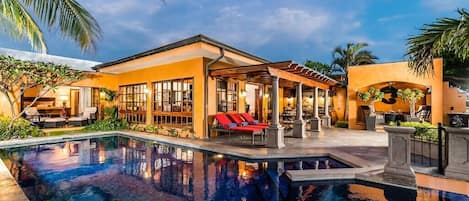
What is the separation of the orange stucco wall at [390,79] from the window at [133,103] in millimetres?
11530

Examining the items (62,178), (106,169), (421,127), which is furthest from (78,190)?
(421,127)

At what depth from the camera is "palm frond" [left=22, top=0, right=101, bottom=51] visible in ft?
11.2

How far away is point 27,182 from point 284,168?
5.80 m

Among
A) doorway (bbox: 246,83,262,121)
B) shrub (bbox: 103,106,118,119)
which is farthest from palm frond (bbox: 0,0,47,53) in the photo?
doorway (bbox: 246,83,262,121)

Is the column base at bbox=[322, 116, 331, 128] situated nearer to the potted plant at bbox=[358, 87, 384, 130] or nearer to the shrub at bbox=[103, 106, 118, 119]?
the potted plant at bbox=[358, 87, 384, 130]

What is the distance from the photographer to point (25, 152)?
844 centimetres

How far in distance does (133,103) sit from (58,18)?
36.1 feet

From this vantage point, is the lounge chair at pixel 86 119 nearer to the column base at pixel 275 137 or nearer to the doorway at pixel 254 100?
the doorway at pixel 254 100

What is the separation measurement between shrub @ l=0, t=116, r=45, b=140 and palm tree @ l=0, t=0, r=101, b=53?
8.47 meters

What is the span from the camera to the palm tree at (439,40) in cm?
430

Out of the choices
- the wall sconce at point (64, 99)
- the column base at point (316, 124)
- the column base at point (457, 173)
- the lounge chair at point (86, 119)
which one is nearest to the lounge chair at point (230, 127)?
the column base at point (316, 124)

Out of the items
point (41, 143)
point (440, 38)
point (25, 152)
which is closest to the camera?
point (440, 38)

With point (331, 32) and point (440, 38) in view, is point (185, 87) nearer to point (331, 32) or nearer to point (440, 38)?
point (440, 38)

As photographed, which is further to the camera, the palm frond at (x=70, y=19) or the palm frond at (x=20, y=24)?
the palm frond at (x=20, y=24)
